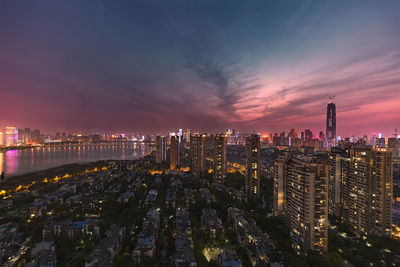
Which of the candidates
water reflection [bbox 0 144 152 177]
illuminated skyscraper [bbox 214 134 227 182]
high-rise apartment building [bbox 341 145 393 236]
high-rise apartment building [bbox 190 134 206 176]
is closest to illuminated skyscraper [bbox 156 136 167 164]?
high-rise apartment building [bbox 190 134 206 176]

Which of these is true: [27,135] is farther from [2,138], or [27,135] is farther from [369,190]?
[369,190]

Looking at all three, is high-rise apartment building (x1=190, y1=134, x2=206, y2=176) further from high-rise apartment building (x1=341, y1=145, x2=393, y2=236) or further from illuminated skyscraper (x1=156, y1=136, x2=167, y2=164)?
high-rise apartment building (x1=341, y1=145, x2=393, y2=236)

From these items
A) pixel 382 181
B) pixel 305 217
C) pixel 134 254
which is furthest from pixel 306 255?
pixel 134 254

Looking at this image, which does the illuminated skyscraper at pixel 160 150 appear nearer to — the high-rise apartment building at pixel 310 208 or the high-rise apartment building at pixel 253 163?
the high-rise apartment building at pixel 253 163

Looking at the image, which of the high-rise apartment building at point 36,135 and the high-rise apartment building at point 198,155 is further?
the high-rise apartment building at point 36,135

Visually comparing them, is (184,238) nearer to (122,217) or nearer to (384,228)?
(122,217)

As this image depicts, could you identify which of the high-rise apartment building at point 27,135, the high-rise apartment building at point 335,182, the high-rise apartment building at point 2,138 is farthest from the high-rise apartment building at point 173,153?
the high-rise apartment building at point 27,135

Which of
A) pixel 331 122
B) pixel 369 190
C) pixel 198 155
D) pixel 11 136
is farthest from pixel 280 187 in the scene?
pixel 11 136
